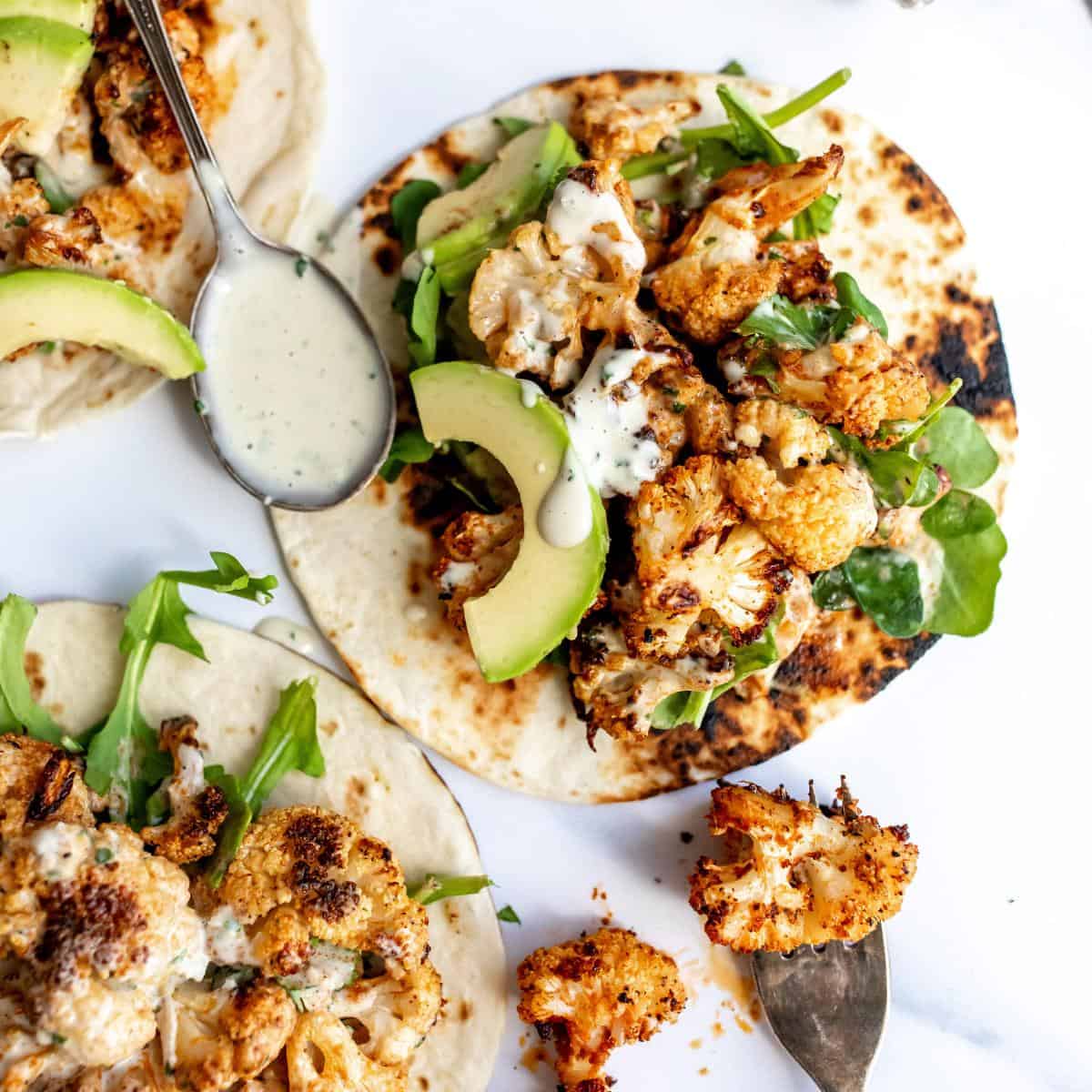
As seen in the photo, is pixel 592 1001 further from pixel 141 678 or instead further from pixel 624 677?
pixel 141 678

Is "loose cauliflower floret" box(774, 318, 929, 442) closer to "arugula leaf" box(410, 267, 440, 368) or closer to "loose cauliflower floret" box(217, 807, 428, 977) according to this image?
"arugula leaf" box(410, 267, 440, 368)

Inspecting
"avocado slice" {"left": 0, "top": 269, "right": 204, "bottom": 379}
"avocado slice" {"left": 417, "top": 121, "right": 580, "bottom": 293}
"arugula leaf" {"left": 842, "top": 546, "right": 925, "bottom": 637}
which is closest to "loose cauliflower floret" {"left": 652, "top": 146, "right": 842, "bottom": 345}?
"avocado slice" {"left": 417, "top": 121, "right": 580, "bottom": 293}

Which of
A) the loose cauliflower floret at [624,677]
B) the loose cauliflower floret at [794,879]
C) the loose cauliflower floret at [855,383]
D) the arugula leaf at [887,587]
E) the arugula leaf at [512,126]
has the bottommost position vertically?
the loose cauliflower floret at [794,879]

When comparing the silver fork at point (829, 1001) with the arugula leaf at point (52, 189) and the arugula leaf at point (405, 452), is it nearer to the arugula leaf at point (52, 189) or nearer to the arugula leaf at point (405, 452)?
the arugula leaf at point (405, 452)

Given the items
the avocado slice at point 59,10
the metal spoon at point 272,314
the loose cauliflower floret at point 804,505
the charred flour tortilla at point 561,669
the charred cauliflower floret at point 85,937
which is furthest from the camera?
the charred flour tortilla at point 561,669

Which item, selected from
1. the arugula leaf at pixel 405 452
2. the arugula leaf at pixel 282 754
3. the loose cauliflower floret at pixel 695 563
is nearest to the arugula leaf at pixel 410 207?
the arugula leaf at pixel 405 452

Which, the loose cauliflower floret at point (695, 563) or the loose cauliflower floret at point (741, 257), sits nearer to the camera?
the loose cauliflower floret at point (695, 563)
